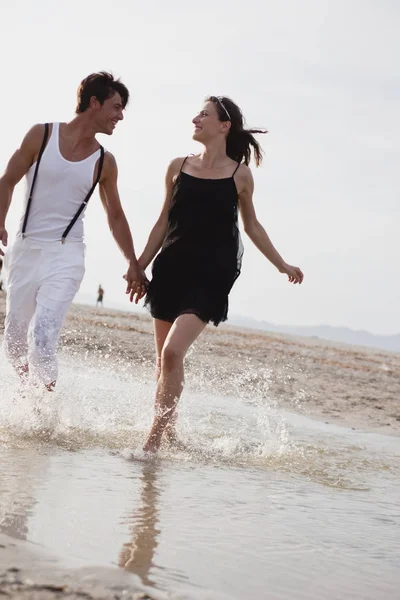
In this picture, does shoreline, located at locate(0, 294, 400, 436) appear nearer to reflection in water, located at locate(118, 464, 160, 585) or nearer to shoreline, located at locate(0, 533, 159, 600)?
reflection in water, located at locate(118, 464, 160, 585)

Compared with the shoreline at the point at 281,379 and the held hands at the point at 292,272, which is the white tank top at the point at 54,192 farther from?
the shoreline at the point at 281,379

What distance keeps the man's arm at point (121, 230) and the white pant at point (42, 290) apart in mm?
451

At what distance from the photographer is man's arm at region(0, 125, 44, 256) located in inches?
225

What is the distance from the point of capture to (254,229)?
6.40 m

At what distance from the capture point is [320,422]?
33.8ft

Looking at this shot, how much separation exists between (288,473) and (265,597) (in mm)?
2910

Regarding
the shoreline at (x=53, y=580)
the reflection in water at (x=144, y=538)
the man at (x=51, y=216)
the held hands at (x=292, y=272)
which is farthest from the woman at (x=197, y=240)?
the shoreline at (x=53, y=580)

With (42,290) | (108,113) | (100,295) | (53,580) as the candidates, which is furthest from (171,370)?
(100,295)

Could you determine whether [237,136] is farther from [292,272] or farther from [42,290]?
[42,290]

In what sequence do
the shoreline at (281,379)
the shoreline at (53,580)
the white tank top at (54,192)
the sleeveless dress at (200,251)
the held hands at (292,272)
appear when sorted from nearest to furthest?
the shoreline at (53,580) → the white tank top at (54,192) → the sleeveless dress at (200,251) → the held hands at (292,272) → the shoreline at (281,379)

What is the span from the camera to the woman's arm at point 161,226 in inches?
247

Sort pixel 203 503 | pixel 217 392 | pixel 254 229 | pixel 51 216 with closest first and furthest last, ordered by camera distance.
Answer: pixel 203 503 → pixel 51 216 → pixel 254 229 → pixel 217 392

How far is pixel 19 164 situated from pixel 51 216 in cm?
38

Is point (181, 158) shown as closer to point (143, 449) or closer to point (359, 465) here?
point (143, 449)
